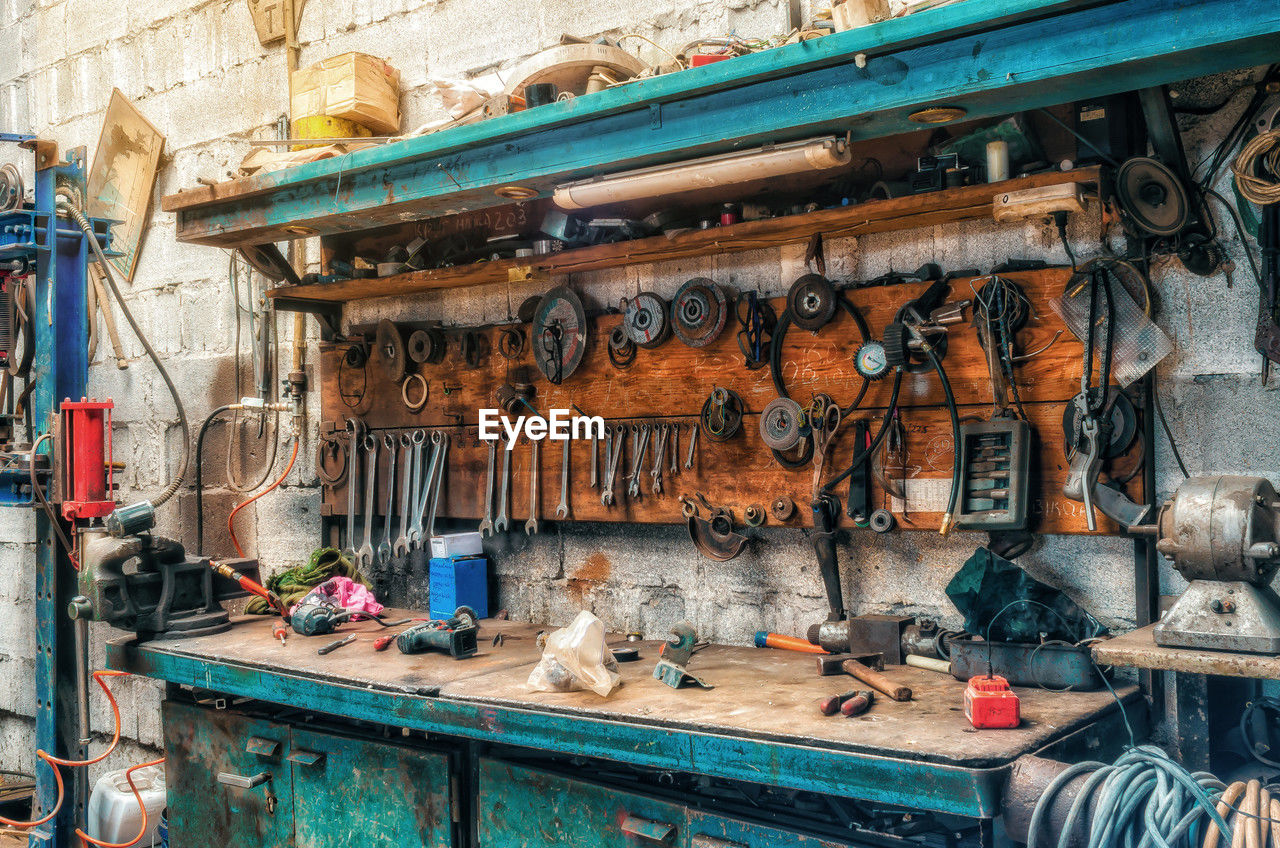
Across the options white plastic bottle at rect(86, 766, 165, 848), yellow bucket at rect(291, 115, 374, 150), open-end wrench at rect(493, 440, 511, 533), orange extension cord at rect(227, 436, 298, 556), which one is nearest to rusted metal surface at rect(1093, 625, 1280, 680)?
open-end wrench at rect(493, 440, 511, 533)

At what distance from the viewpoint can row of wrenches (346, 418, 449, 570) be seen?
2887mm

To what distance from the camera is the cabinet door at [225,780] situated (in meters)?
2.37

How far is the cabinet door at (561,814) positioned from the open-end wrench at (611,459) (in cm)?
75

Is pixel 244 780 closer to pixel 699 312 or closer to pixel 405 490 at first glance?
pixel 405 490

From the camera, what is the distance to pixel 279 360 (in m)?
3.38

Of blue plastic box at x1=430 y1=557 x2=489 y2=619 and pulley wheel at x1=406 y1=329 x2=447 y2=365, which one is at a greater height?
pulley wheel at x1=406 y1=329 x2=447 y2=365

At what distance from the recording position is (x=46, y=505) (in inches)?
115

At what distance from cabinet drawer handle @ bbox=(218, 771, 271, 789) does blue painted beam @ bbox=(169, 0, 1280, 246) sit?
132cm

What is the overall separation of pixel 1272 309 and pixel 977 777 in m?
0.99

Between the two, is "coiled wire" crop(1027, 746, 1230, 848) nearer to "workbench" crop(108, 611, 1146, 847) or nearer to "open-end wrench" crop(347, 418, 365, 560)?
"workbench" crop(108, 611, 1146, 847)

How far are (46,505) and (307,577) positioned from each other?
0.77 metres

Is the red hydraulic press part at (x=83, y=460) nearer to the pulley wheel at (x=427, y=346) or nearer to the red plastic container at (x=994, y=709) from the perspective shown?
the pulley wheel at (x=427, y=346)

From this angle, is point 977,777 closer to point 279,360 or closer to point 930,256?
point 930,256

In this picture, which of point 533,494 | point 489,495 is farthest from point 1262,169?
point 489,495
